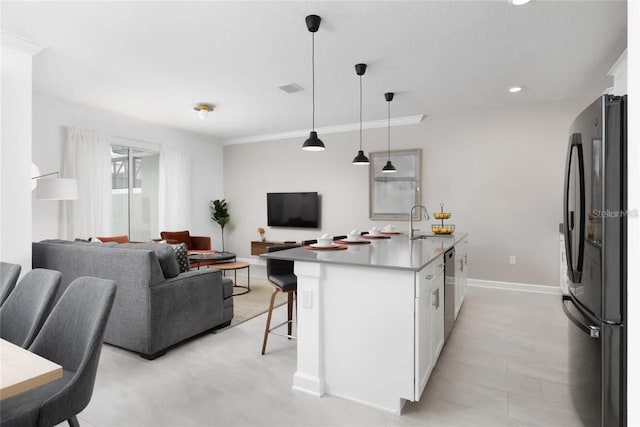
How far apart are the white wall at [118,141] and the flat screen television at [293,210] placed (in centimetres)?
144

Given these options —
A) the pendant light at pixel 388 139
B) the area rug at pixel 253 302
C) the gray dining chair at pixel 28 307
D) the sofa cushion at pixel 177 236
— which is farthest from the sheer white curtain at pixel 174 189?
the gray dining chair at pixel 28 307

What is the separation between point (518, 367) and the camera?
8.63 feet

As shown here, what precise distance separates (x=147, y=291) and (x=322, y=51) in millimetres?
2623

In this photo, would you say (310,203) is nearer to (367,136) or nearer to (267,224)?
(267,224)

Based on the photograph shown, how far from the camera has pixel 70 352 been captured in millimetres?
1498

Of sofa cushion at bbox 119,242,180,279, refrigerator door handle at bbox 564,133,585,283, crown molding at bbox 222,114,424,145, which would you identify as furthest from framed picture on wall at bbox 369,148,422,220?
sofa cushion at bbox 119,242,180,279

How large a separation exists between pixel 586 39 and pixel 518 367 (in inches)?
111

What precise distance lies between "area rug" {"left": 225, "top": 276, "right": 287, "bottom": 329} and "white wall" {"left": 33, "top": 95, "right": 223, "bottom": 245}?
2.58m

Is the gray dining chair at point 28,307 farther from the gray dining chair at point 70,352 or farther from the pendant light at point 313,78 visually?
the pendant light at point 313,78

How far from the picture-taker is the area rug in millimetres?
3818

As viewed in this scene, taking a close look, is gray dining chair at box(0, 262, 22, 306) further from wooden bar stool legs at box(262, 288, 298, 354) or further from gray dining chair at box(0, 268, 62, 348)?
wooden bar stool legs at box(262, 288, 298, 354)

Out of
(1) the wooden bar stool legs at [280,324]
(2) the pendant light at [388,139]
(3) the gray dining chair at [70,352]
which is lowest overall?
(1) the wooden bar stool legs at [280,324]

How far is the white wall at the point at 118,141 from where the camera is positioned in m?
4.74

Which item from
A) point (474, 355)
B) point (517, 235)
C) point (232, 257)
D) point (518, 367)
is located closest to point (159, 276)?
point (232, 257)
